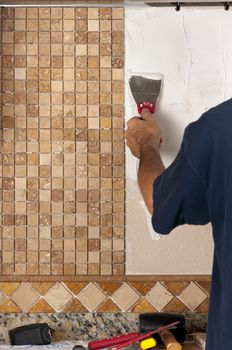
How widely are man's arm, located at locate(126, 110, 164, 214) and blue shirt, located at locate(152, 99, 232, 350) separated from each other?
0.31 metres

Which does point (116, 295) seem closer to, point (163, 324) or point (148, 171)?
point (163, 324)

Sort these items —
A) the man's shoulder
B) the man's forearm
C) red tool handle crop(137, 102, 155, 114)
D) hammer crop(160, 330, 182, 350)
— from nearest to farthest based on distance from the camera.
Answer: the man's shoulder, the man's forearm, hammer crop(160, 330, 182, 350), red tool handle crop(137, 102, 155, 114)

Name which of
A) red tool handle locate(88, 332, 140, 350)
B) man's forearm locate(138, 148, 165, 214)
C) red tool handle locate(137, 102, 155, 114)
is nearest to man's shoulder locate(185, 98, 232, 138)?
man's forearm locate(138, 148, 165, 214)

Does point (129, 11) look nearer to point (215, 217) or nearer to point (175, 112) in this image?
point (175, 112)

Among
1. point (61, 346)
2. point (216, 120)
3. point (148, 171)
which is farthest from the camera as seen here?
point (61, 346)

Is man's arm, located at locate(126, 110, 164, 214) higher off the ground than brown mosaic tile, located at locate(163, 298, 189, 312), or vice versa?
man's arm, located at locate(126, 110, 164, 214)

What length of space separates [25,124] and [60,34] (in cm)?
29

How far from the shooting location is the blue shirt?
117 cm

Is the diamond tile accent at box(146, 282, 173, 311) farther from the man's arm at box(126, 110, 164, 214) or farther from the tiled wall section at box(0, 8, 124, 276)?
the man's arm at box(126, 110, 164, 214)

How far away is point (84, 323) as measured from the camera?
1.94 m

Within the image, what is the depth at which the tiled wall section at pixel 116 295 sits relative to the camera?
1.94 m

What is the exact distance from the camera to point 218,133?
3.83 ft

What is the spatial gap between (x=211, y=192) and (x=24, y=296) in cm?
92

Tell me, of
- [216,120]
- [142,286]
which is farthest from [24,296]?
[216,120]
